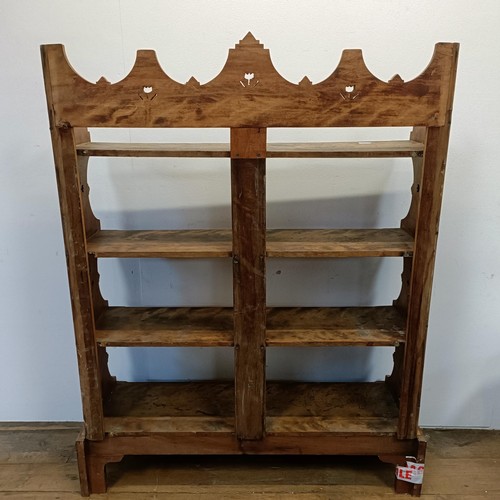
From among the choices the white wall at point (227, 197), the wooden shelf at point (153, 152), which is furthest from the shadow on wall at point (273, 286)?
the wooden shelf at point (153, 152)

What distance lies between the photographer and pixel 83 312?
1630 millimetres

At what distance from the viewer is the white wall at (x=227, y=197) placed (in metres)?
1.75

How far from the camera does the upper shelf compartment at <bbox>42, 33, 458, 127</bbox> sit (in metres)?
1.40

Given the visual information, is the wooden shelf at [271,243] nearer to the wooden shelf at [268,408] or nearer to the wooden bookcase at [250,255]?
the wooden bookcase at [250,255]

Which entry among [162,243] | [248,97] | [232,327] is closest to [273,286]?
[232,327]

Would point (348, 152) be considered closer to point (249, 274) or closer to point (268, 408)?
Result: point (249, 274)

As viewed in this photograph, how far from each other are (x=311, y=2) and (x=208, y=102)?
0.63m

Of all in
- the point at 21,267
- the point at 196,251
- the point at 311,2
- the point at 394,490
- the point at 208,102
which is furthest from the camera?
the point at 21,267

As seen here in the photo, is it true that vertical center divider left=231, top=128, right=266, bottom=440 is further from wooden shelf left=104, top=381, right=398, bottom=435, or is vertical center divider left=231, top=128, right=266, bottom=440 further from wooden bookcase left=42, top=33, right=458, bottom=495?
wooden shelf left=104, top=381, right=398, bottom=435

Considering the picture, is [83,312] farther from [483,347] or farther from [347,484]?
[483,347]

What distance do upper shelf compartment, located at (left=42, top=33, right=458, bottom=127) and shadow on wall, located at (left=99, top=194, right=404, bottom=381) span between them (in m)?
0.55

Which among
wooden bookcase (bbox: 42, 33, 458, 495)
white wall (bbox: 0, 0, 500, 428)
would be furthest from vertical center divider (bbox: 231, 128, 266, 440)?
white wall (bbox: 0, 0, 500, 428)

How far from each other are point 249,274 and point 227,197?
0.47m

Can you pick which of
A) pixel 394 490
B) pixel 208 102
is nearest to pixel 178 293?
pixel 208 102
